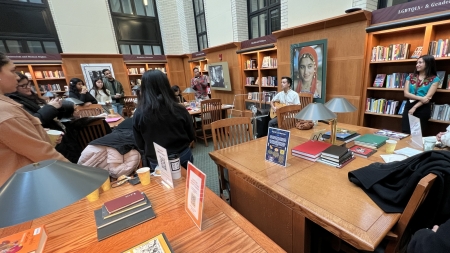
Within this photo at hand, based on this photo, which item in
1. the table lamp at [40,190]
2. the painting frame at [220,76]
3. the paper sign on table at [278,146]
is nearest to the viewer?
the table lamp at [40,190]

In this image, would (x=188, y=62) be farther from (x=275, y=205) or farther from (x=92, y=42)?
(x=275, y=205)

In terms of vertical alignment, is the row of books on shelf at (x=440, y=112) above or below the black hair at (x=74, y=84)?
below

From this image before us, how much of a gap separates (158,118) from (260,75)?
443 centimetres

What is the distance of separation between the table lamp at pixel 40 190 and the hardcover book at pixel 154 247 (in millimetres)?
336

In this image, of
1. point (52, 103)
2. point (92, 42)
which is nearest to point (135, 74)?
point (92, 42)

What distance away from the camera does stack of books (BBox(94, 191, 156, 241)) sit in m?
0.88

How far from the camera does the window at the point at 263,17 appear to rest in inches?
208

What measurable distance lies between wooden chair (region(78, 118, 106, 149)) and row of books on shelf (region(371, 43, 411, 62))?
4157 millimetres

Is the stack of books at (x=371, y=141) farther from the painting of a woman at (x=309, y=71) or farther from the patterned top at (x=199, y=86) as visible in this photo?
the patterned top at (x=199, y=86)

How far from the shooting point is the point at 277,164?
1.42m

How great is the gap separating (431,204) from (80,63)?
8.42 m

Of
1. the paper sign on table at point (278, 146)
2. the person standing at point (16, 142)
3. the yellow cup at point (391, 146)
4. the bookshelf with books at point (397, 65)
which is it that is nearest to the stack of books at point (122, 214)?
the person standing at point (16, 142)

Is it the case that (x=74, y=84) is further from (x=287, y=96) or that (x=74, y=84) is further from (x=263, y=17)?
(x=263, y=17)

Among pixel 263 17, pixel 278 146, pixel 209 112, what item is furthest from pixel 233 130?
pixel 263 17
